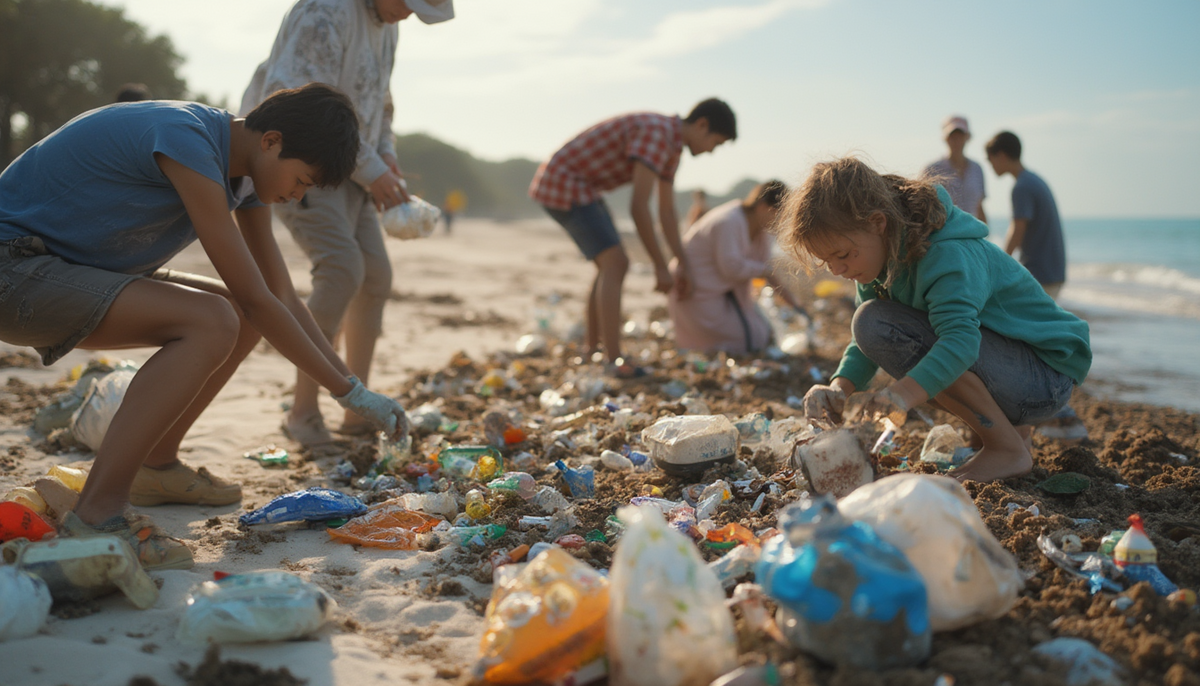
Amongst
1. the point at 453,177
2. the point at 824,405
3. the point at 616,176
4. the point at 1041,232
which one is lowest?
the point at 824,405

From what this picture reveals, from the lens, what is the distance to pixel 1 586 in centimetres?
172

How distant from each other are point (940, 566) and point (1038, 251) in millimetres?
4557

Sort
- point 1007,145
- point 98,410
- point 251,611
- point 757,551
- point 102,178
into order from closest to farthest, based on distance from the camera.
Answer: point 251,611 → point 757,551 → point 102,178 → point 98,410 → point 1007,145

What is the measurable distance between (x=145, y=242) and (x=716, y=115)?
351 centimetres

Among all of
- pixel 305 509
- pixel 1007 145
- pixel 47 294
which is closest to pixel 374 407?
pixel 305 509

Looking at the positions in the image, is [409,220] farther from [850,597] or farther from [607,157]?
[850,597]

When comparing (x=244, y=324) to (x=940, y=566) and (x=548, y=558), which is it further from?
(x=940, y=566)

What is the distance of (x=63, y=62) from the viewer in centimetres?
2345

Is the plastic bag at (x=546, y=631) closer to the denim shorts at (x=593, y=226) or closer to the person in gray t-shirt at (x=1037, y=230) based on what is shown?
the denim shorts at (x=593, y=226)

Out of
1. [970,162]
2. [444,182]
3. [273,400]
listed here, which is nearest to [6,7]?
[273,400]

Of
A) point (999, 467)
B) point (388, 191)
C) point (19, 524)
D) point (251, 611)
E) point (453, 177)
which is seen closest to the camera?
point (251, 611)

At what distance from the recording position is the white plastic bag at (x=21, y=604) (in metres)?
1.70

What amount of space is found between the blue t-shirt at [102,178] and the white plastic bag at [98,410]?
1.06 metres

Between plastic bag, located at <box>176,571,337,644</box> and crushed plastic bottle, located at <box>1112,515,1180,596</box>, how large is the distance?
1.96 m
